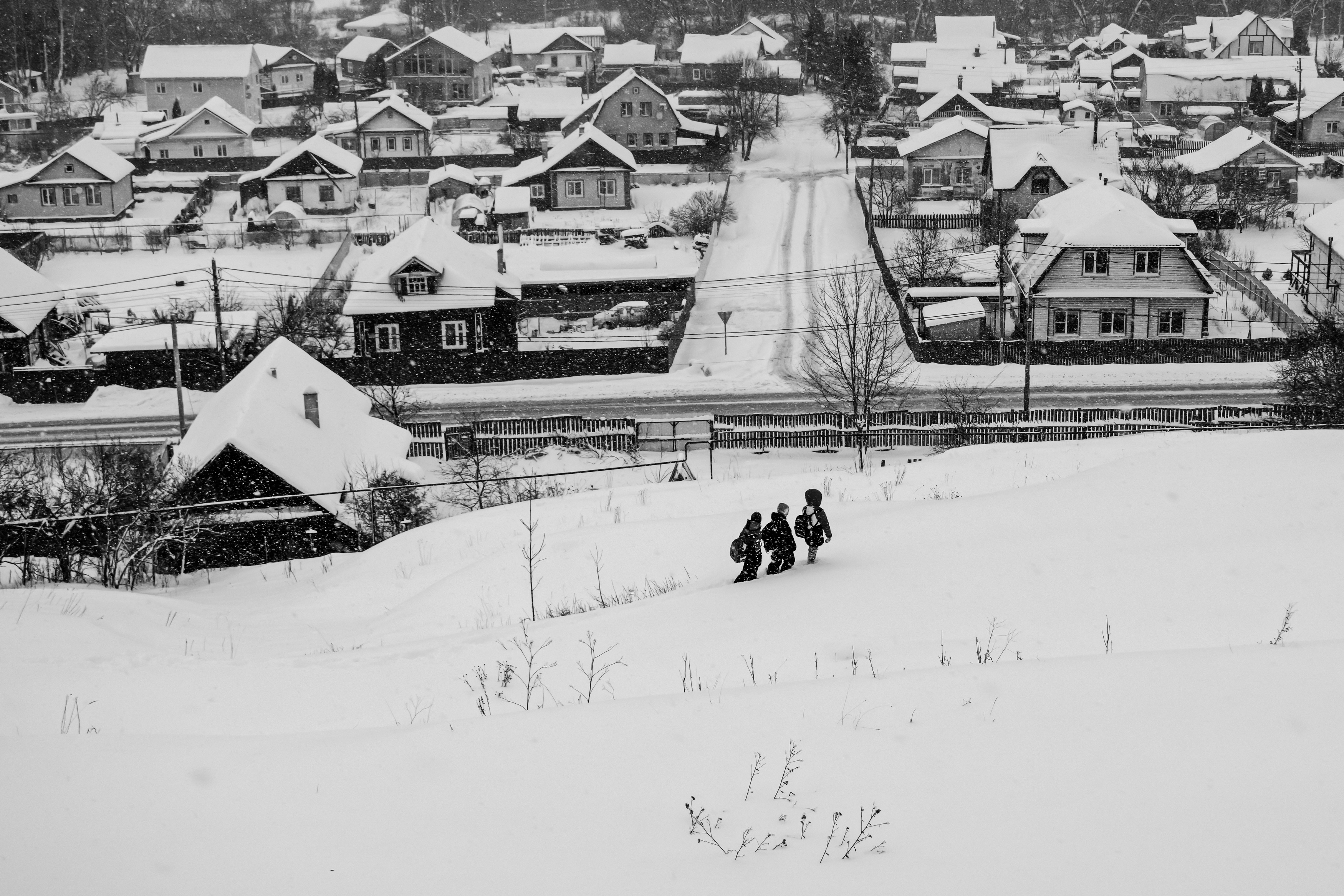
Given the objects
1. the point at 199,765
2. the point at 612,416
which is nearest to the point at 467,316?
the point at 612,416

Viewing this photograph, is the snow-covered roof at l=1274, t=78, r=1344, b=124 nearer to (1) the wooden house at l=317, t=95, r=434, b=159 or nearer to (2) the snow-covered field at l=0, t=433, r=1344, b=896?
(1) the wooden house at l=317, t=95, r=434, b=159

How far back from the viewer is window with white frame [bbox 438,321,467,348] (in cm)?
3947

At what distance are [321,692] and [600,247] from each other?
134ft

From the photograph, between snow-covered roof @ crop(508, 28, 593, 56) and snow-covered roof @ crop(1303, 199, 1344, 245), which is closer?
snow-covered roof @ crop(1303, 199, 1344, 245)

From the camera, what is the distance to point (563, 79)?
93.5m

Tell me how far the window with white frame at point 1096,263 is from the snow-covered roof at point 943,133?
23.1 metres

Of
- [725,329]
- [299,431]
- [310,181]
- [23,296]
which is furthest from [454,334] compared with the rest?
[310,181]

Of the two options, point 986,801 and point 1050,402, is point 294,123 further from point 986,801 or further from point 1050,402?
point 986,801

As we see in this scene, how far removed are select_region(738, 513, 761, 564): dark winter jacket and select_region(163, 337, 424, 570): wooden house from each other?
10.8m

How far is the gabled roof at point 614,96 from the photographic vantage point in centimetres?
6856

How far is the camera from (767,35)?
94125 millimetres

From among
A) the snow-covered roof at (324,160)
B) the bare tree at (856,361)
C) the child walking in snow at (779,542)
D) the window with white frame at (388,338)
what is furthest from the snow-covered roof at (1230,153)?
the child walking in snow at (779,542)

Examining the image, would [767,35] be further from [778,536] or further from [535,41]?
[778,536]

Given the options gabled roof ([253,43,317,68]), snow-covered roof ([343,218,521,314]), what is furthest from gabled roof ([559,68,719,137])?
snow-covered roof ([343,218,521,314])
